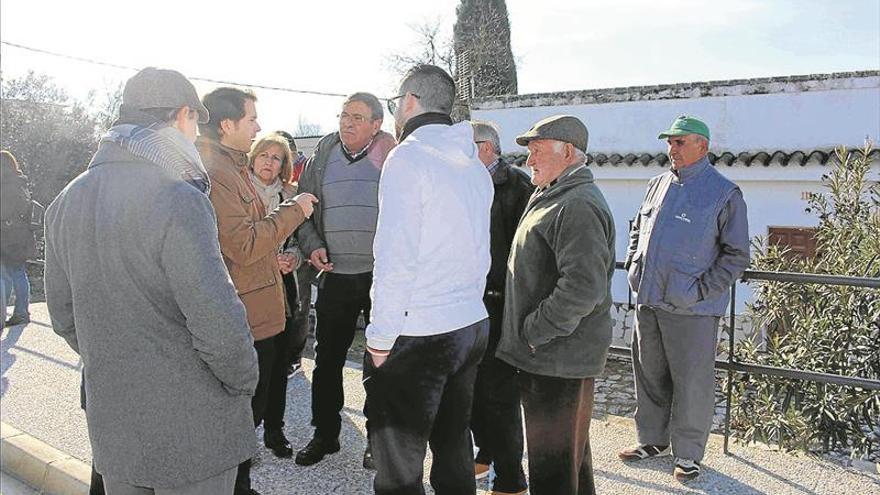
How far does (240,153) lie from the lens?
310 cm

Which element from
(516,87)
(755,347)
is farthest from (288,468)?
(516,87)

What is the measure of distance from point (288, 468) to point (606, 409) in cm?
557

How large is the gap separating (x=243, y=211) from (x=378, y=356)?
0.93 m

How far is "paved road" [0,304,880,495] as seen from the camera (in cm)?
358

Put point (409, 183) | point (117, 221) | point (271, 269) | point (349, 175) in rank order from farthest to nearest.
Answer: point (349, 175) < point (271, 269) < point (409, 183) < point (117, 221)

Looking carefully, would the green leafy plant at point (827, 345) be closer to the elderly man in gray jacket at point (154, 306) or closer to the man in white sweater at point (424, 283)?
the man in white sweater at point (424, 283)

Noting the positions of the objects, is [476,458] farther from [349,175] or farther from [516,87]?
[516,87]

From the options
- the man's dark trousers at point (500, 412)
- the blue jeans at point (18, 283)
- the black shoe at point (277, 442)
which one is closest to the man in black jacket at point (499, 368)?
the man's dark trousers at point (500, 412)

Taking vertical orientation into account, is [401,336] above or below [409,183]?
below

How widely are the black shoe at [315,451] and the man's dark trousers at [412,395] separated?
126 centimetres

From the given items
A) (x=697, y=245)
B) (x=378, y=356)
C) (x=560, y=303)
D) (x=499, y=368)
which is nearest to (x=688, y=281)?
(x=697, y=245)

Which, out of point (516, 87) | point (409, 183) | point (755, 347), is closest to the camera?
point (409, 183)

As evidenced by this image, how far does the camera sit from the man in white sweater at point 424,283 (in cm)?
249

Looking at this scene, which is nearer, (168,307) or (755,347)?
(168,307)
